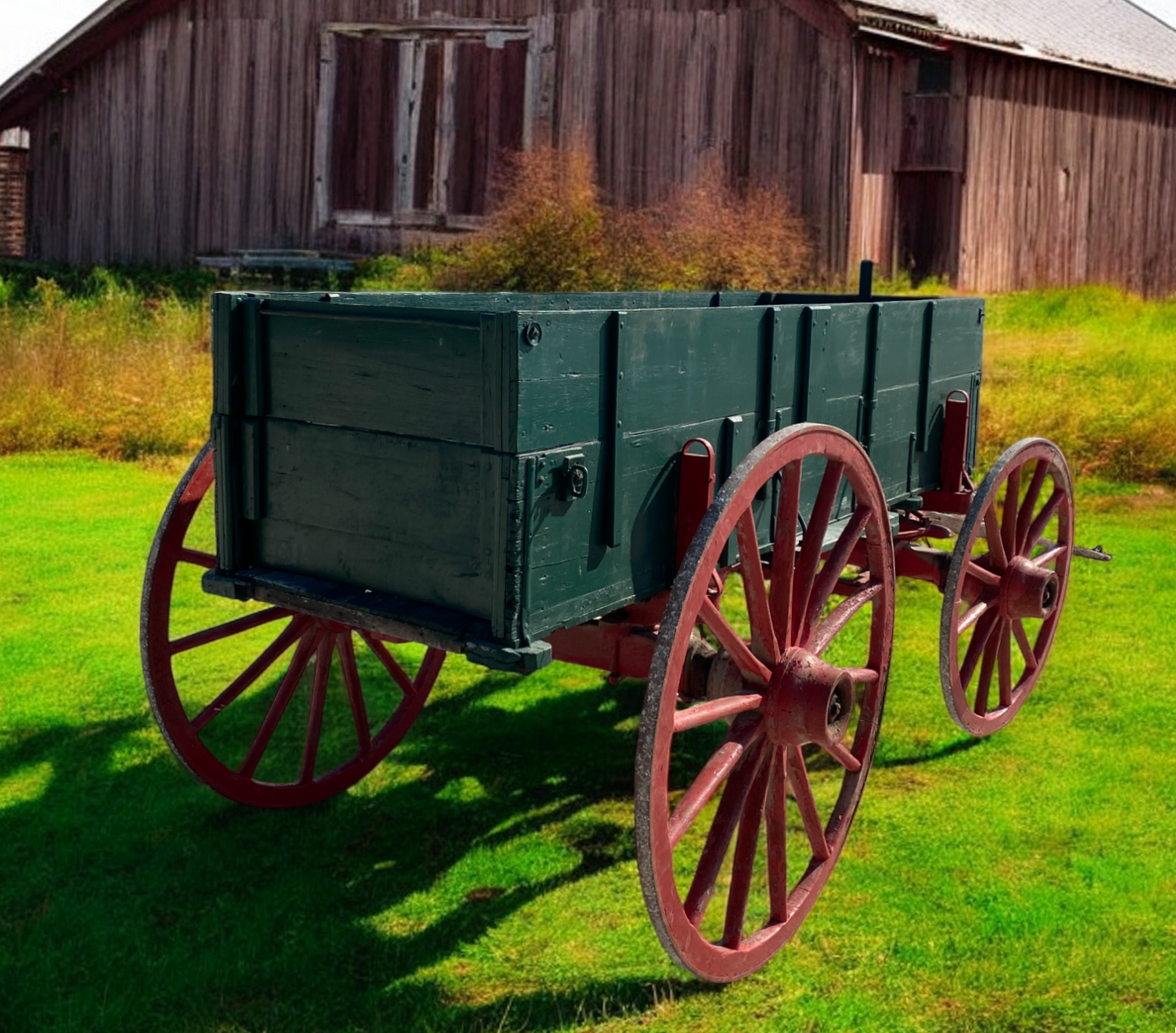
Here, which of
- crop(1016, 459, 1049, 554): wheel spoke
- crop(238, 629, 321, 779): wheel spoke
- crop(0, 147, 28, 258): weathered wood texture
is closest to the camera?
crop(238, 629, 321, 779): wheel spoke

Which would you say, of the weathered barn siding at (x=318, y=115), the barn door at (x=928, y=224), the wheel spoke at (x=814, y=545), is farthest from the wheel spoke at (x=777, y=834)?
the barn door at (x=928, y=224)

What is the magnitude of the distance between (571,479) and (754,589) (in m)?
0.61

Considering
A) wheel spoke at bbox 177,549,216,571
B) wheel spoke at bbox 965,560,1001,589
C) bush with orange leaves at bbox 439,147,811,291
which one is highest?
bush with orange leaves at bbox 439,147,811,291

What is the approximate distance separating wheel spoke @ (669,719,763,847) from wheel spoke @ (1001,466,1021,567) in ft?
7.01

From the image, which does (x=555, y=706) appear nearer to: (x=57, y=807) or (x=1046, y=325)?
(x=57, y=807)

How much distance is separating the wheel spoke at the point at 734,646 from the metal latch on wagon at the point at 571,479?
0.42 metres

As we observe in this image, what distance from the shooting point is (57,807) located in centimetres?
493

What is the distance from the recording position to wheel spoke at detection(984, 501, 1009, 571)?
529 cm

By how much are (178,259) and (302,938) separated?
16864 millimetres

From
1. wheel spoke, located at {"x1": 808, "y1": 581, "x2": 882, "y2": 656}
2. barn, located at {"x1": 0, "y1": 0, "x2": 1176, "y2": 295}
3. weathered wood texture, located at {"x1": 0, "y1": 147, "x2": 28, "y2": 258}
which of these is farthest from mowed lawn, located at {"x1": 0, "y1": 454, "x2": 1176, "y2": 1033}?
weathered wood texture, located at {"x1": 0, "y1": 147, "x2": 28, "y2": 258}

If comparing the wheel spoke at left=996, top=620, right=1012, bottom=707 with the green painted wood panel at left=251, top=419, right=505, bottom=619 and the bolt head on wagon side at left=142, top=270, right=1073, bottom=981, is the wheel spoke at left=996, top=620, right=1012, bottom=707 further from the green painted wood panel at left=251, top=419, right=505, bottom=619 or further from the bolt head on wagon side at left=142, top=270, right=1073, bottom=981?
the green painted wood panel at left=251, top=419, right=505, bottom=619

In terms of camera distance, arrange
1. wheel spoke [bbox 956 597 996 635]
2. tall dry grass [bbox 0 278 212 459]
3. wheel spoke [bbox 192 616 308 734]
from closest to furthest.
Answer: wheel spoke [bbox 192 616 308 734], wheel spoke [bbox 956 597 996 635], tall dry grass [bbox 0 278 212 459]

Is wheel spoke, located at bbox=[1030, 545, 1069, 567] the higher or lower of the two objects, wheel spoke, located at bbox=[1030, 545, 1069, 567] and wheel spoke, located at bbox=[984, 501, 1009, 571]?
the lower

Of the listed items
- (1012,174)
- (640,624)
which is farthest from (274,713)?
(1012,174)
